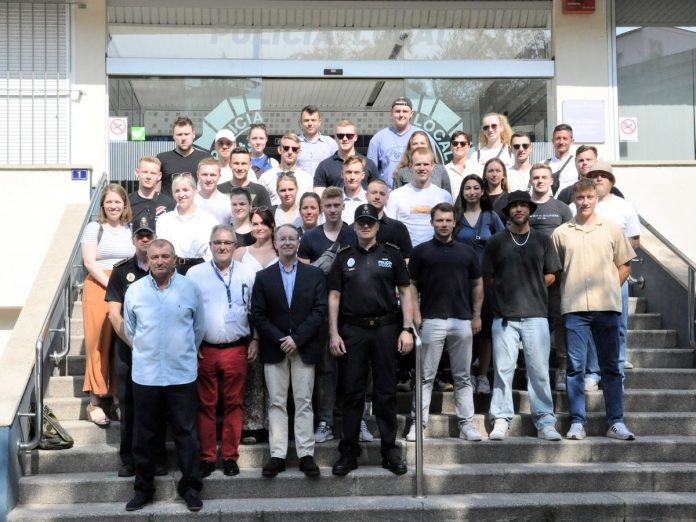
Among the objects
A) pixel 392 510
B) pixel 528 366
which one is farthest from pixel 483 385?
pixel 392 510

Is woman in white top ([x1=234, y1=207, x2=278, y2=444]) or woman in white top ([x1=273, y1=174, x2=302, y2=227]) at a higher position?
woman in white top ([x1=273, y1=174, x2=302, y2=227])

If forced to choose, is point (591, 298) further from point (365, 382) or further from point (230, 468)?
point (230, 468)

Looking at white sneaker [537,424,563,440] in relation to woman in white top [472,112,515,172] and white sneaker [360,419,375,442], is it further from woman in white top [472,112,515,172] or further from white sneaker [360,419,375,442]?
woman in white top [472,112,515,172]

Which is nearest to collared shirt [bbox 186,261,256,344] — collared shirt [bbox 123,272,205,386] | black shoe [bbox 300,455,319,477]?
collared shirt [bbox 123,272,205,386]

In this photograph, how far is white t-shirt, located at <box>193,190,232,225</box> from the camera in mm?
8547

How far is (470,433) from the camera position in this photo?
743cm

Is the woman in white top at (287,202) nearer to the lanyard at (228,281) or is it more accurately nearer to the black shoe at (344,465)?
the lanyard at (228,281)

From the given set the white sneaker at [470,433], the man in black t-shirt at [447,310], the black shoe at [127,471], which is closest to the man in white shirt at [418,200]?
the man in black t-shirt at [447,310]

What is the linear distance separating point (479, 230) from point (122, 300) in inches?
120

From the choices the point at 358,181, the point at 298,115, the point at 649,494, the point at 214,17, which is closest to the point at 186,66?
the point at 214,17

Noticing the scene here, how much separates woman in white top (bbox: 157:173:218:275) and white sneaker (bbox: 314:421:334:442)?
1687mm

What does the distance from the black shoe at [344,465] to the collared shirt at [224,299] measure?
118cm

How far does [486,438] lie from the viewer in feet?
24.8

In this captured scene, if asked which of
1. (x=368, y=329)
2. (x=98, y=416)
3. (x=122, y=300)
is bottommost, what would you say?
(x=98, y=416)
